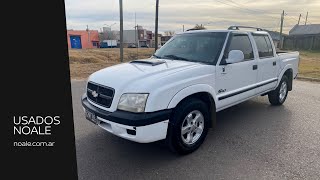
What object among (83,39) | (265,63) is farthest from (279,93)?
(83,39)

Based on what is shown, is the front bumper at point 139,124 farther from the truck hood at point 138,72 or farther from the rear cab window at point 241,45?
the rear cab window at point 241,45

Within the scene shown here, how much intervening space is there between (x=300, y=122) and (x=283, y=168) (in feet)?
7.04

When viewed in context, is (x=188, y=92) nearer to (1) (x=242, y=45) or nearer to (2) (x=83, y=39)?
(1) (x=242, y=45)

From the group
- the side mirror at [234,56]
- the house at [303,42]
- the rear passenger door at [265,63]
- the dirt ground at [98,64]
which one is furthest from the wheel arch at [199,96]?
the house at [303,42]

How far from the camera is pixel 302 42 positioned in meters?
38.4

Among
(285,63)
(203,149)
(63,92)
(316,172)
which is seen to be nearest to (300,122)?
(285,63)

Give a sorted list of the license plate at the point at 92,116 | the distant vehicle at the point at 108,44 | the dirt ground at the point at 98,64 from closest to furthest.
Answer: the license plate at the point at 92,116 → the dirt ground at the point at 98,64 → the distant vehicle at the point at 108,44

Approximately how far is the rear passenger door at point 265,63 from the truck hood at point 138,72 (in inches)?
71.9

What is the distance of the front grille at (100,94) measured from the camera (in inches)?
136

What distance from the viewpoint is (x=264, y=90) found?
544cm

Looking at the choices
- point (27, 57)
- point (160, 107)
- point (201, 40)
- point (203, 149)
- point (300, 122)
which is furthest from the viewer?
point (300, 122)

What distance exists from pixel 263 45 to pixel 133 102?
3.49 m

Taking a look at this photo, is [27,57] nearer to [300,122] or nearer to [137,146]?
[137,146]

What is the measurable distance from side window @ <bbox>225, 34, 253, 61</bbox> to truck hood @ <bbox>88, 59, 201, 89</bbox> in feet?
2.99
